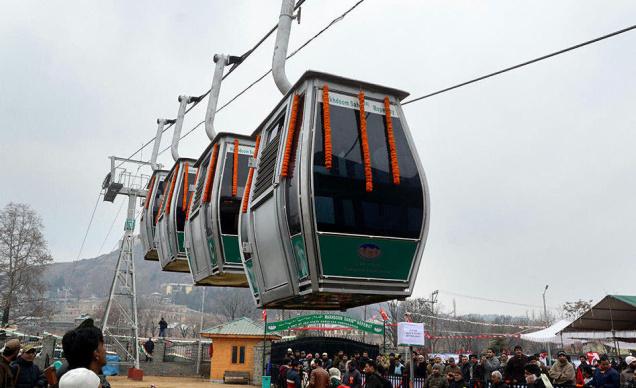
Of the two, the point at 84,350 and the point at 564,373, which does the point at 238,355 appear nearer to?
the point at 564,373

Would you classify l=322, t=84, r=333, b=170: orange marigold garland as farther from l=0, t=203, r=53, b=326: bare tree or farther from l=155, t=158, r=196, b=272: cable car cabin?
l=0, t=203, r=53, b=326: bare tree

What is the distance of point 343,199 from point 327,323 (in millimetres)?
17039

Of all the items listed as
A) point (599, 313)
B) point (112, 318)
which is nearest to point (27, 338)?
point (599, 313)

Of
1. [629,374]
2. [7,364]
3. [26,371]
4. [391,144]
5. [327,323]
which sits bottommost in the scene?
[629,374]

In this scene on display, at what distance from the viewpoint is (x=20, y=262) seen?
39531 millimetres

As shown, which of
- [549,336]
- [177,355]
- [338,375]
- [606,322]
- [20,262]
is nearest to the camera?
[338,375]

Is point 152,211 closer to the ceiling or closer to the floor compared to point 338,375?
closer to the ceiling

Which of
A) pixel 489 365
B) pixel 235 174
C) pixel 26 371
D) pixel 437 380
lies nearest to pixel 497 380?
pixel 437 380

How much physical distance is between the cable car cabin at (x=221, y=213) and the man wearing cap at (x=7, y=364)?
356 cm

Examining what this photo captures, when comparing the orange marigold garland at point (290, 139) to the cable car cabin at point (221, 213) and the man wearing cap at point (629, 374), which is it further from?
the man wearing cap at point (629, 374)

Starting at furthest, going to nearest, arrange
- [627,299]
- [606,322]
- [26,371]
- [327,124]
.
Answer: [606,322]
[627,299]
[26,371]
[327,124]

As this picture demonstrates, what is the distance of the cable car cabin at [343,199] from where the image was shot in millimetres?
5691

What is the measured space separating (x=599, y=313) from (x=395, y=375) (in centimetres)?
874

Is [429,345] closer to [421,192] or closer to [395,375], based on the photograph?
[395,375]
